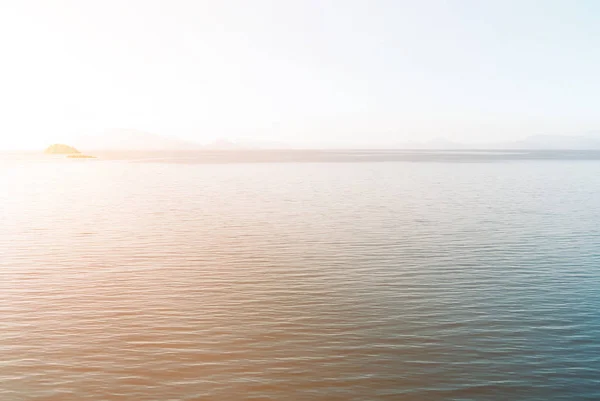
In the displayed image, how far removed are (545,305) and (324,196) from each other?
67.7 metres

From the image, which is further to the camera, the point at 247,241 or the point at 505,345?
the point at 247,241

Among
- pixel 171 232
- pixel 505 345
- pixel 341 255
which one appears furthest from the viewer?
pixel 171 232

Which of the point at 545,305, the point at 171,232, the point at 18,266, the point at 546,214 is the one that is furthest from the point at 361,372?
the point at 546,214

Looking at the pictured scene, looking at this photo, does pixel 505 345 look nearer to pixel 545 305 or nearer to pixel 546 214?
pixel 545 305

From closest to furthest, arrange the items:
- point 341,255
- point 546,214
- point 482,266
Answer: point 482,266 < point 341,255 < point 546,214

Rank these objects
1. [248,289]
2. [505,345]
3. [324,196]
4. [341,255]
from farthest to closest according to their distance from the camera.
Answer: [324,196] → [341,255] → [248,289] → [505,345]

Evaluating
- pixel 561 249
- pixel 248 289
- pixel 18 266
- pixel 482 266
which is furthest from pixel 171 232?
pixel 561 249

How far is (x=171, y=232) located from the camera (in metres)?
63.8

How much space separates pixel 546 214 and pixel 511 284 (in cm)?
3960

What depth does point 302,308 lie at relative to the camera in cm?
3516

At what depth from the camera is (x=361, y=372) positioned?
26.4 metres

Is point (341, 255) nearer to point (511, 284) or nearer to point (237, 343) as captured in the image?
point (511, 284)

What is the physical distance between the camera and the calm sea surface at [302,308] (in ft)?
84.0

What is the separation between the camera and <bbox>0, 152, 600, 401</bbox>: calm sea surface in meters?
25.6
